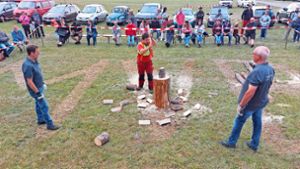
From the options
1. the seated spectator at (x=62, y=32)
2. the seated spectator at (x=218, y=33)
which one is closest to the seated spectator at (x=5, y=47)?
the seated spectator at (x=62, y=32)

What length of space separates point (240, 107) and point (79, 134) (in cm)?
315

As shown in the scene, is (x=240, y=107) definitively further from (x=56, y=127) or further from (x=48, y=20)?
(x=48, y=20)

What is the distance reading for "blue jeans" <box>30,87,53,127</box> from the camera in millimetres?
5309

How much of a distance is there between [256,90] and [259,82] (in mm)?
185

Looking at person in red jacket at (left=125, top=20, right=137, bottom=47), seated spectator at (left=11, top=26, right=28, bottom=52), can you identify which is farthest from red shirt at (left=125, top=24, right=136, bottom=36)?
seated spectator at (left=11, top=26, right=28, bottom=52)

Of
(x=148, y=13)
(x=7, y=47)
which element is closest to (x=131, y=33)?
(x=148, y=13)

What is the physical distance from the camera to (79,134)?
5520 mm

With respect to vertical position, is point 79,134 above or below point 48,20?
below

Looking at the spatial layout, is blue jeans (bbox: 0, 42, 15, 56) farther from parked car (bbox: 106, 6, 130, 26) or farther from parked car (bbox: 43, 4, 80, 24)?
parked car (bbox: 106, 6, 130, 26)

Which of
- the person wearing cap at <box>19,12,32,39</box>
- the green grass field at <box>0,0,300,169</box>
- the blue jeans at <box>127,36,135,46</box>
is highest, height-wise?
the person wearing cap at <box>19,12,32,39</box>

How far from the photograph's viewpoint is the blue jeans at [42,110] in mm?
5309

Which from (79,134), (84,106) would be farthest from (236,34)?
(79,134)

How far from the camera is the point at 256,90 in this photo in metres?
4.31

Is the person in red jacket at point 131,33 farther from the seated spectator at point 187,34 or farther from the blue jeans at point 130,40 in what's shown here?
the seated spectator at point 187,34
